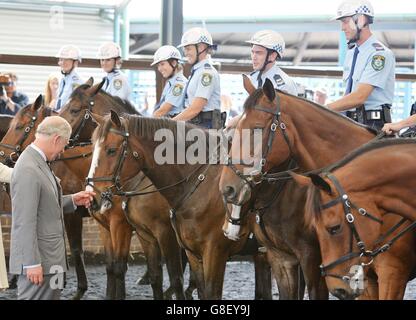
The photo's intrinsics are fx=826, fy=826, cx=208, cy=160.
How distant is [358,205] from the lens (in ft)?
15.7

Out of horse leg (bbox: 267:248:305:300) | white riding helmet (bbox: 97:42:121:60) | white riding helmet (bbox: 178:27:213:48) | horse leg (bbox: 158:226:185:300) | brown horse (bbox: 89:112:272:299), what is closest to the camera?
horse leg (bbox: 267:248:305:300)

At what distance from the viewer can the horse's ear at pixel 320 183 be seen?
480cm

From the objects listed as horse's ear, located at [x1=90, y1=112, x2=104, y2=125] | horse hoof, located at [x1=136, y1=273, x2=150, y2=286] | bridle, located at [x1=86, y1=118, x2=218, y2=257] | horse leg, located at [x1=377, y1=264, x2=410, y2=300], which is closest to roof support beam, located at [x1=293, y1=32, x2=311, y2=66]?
horse hoof, located at [x1=136, y1=273, x2=150, y2=286]

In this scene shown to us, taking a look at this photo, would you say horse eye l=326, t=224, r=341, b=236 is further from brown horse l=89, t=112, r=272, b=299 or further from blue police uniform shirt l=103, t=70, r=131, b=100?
blue police uniform shirt l=103, t=70, r=131, b=100

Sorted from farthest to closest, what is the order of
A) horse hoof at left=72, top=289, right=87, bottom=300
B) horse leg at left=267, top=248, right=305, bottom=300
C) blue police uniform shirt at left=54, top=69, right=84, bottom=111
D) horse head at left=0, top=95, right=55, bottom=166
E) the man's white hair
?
blue police uniform shirt at left=54, top=69, right=84, bottom=111 → horse hoof at left=72, top=289, right=87, bottom=300 → horse head at left=0, top=95, right=55, bottom=166 → horse leg at left=267, top=248, right=305, bottom=300 → the man's white hair

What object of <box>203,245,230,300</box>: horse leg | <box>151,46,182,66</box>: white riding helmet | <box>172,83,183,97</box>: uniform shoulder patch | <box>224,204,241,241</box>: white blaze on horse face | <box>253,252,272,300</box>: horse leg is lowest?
<box>253,252,272,300</box>: horse leg

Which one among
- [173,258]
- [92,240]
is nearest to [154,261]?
[173,258]

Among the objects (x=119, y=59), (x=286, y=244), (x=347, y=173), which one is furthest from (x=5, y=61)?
(x=347, y=173)

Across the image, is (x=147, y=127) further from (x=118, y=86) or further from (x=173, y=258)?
(x=118, y=86)

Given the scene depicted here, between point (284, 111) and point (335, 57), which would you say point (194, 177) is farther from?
point (335, 57)

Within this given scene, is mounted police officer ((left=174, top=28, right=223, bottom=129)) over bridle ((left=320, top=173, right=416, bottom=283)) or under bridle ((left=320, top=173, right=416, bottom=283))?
over

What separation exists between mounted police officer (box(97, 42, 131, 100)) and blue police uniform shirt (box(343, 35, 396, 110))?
382 cm

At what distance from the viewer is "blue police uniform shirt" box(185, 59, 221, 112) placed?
26.9ft

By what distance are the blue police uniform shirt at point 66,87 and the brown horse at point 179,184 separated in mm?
3151
